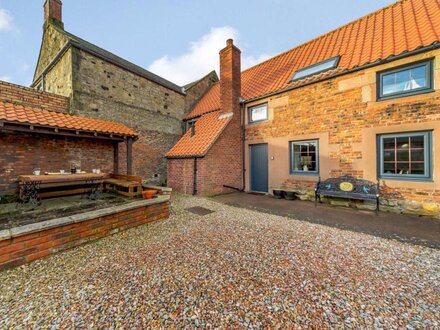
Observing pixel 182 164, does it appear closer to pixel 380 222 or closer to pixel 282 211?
pixel 282 211

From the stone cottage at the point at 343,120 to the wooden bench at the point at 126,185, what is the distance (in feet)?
9.22

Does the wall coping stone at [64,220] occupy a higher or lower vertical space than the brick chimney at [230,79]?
lower

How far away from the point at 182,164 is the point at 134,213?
466 cm

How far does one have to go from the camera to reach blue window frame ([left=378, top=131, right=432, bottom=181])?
516 centimetres

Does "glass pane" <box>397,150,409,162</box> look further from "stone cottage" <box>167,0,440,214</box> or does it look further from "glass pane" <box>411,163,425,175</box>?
"glass pane" <box>411,163,425,175</box>

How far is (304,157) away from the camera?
7.55m

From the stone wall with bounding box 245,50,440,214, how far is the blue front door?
1.10 feet

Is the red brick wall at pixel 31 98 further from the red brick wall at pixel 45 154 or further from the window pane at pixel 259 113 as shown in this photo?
the window pane at pixel 259 113

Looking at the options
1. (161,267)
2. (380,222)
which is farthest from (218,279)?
(380,222)

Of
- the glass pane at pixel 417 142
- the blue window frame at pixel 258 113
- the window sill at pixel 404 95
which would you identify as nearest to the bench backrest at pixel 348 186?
the glass pane at pixel 417 142

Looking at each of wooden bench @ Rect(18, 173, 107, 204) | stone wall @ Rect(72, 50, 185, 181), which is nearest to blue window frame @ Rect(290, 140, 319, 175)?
wooden bench @ Rect(18, 173, 107, 204)

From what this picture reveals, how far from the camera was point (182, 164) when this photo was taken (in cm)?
882

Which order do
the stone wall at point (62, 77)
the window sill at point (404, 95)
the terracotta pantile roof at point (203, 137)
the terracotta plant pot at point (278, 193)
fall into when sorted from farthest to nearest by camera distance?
the terracotta pantile roof at point (203, 137) < the terracotta plant pot at point (278, 193) < the stone wall at point (62, 77) < the window sill at point (404, 95)

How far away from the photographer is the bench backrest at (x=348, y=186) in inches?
225
